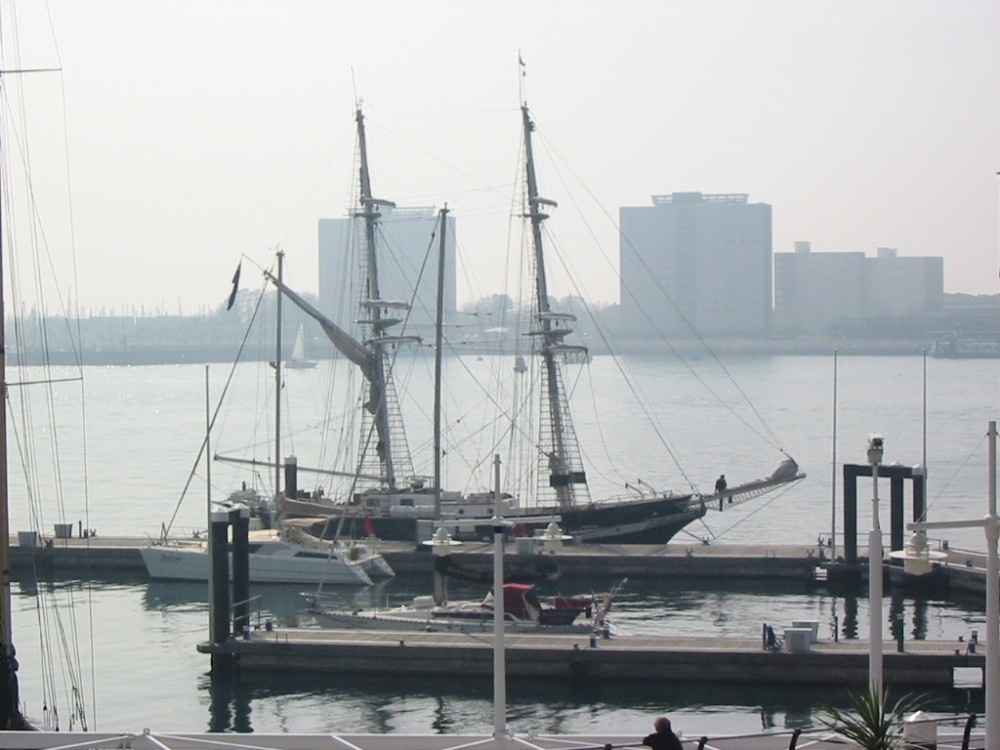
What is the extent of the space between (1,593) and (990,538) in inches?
408

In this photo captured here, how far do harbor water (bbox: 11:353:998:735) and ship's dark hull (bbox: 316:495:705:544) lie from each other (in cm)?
208

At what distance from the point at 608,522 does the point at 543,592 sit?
27.6ft

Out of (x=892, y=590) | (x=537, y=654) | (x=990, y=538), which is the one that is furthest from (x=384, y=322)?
(x=990, y=538)

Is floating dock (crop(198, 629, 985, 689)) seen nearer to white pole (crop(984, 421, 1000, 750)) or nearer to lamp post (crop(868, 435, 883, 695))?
lamp post (crop(868, 435, 883, 695))

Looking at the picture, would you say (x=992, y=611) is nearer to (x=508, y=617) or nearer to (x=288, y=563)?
(x=508, y=617)

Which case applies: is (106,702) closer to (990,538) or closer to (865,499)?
(990,538)

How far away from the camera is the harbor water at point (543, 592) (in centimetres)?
2753

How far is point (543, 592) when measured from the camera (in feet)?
135

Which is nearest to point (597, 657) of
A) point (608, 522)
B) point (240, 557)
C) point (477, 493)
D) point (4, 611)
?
point (240, 557)

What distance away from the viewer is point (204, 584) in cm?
4406

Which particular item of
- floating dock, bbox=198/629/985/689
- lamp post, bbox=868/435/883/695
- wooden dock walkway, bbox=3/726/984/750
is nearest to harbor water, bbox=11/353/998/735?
floating dock, bbox=198/629/985/689

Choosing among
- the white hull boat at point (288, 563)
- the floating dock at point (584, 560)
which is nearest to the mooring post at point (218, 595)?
the white hull boat at point (288, 563)

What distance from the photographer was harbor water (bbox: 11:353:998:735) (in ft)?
90.3

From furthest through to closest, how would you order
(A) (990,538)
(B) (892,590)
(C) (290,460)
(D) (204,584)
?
(C) (290,460) < (D) (204,584) < (B) (892,590) < (A) (990,538)
